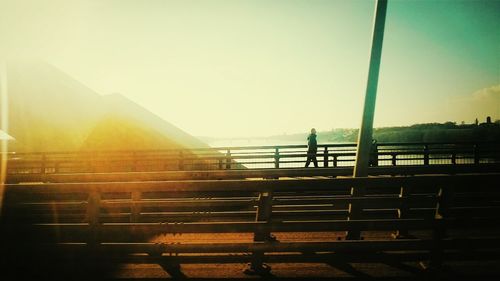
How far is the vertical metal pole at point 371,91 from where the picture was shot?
5.58 m

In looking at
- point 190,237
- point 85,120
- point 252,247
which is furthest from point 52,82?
point 252,247

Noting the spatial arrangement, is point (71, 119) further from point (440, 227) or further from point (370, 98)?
point (440, 227)

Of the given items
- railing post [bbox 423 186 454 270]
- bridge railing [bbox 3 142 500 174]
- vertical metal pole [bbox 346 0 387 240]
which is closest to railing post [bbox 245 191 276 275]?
vertical metal pole [bbox 346 0 387 240]

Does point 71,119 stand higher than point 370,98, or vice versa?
point 370,98

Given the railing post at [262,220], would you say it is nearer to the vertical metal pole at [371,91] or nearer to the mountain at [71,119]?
the vertical metal pole at [371,91]

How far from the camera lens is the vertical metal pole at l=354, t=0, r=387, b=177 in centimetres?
558

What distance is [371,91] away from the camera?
562 cm

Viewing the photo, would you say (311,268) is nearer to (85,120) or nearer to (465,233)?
(465,233)

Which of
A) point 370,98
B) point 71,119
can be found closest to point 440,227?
point 370,98

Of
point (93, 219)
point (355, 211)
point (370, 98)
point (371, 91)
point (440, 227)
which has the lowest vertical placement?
point (93, 219)

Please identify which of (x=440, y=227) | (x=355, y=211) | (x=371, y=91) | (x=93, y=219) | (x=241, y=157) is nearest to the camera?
(x=440, y=227)

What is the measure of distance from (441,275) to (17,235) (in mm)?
5897

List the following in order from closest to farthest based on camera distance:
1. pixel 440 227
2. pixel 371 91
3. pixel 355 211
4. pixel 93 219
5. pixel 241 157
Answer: pixel 440 227 → pixel 93 219 → pixel 355 211 → pixel 371 91 → pixel 241 157

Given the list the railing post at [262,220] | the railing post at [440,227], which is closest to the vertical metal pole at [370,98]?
the railing post at [440,227]
